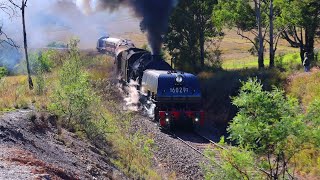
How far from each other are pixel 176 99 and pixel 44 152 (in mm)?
10584

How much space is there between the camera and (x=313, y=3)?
28.5 m

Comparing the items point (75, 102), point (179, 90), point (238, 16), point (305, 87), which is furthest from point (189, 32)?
point (75, 102)

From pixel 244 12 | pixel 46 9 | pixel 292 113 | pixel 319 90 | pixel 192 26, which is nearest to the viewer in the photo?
pixel 292 113

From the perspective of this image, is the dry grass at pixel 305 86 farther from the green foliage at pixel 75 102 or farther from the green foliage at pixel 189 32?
the green foliage at pixel 75 102

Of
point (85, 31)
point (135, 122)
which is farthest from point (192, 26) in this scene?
point (85, 31)

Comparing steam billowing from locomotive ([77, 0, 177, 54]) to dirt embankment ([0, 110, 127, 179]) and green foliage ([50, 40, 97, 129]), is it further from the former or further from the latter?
dirt embankment ([0, 110, 127, 179])

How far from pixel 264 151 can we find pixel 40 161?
5651mm

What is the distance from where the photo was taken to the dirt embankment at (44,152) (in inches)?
438

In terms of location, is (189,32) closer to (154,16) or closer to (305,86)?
(154,16)

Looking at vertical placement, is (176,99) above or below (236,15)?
below

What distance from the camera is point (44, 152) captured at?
44.6ft

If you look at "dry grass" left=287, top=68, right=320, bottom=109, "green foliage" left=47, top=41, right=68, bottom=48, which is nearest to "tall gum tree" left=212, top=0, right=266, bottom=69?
"dry grass" left=287, top=68, right=320, bottom=109

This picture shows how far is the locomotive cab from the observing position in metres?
22.9

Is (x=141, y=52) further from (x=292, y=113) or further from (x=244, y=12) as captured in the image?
(x=292, y=113)
